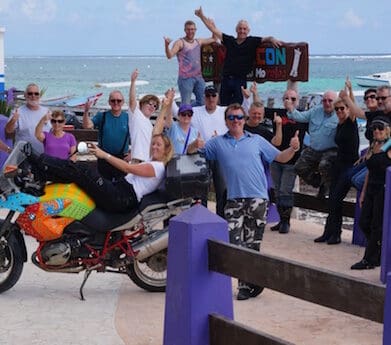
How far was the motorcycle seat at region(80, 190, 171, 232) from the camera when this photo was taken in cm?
816

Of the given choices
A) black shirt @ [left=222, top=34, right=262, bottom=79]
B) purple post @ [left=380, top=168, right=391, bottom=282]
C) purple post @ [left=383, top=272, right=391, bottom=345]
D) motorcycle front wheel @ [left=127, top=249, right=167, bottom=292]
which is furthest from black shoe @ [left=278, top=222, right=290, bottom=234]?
purple post @ [left=383, top=272, right=391, bottom=345]

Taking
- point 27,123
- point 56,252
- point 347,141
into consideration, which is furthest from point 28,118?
point 56,252

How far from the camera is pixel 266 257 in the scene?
5.13 m

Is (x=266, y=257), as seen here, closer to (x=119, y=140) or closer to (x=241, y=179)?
(x=241, y=179)

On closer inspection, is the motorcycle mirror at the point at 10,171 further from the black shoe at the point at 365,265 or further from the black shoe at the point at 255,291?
the black shoe at the point at 365,265

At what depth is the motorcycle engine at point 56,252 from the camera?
320 inches

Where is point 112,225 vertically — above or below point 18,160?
below

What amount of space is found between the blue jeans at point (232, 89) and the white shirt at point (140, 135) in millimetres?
3040

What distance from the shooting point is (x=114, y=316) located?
25.8 ft

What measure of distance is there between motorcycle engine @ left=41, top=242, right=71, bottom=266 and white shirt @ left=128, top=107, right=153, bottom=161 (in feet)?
7.71

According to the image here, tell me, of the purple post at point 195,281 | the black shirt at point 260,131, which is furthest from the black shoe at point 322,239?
the purple post at point 195,281

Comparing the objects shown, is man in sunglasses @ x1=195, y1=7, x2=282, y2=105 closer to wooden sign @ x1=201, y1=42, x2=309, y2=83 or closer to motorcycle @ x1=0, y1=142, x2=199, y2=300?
wooden sign @ x1=201, y1=42, x2=309, y2=83

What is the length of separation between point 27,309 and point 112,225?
969mm

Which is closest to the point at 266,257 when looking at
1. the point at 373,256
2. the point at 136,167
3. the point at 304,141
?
the point at 136,167
